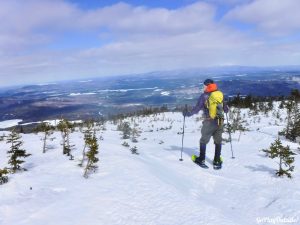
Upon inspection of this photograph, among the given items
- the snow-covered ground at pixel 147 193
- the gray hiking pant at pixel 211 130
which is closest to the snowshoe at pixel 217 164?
the snow-covered ground at pixel 147 193

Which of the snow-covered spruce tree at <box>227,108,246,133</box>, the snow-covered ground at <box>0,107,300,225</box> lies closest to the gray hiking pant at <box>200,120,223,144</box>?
the snow-covered ground at <box>0,107,300,225</box>

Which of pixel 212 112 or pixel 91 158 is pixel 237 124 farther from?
pixel 91 158

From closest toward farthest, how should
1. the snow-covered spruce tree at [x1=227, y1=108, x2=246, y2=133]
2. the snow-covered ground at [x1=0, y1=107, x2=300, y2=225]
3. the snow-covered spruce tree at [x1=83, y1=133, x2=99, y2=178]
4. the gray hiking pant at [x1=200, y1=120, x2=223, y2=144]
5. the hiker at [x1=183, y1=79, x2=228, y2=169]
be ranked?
the snow-covered ground at [x1=0, y1=107, x2=300, y2=225] < the snow-covered spruce tree at [x1=83, y1=133, x2=99, y2=178] < the hiker at [x1=183, y1=79, x2=228, y2=169] < the gray hiking pant at [x1=200, y1=120, x2=223, y2=144] < the snow-covered spruce tree at [x1=227, y1=108, x2=246, y2=133]

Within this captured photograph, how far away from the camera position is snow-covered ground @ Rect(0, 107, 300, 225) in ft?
15.5

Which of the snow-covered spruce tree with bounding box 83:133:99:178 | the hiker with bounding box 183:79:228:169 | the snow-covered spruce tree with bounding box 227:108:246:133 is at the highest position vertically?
the hiker with bounding box 183:79:228:169

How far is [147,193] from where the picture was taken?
566cm

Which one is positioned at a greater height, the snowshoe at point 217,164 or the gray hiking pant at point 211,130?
the gray hiking pant at point 211,130

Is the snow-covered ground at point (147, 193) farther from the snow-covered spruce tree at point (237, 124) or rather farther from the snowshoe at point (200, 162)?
the snow-covered spruce tree at point (237, 124)

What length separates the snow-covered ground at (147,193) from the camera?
4.73 meters

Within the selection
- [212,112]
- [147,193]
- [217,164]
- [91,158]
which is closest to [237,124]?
[217,164]

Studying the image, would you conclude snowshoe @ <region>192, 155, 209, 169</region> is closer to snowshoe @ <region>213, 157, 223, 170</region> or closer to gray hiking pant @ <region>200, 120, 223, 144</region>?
snowshoe @ <region>213, 157, 223, 170</region>

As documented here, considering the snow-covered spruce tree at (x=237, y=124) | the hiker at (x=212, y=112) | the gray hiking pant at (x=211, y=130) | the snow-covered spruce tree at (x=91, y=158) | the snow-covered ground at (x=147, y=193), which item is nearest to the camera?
the snow-covered ground at (x=147, y=193)

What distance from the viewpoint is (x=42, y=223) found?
14.5 feet

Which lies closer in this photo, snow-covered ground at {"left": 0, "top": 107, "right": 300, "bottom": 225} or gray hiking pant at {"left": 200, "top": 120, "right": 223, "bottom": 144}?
snow-covered ground at {"left": 0, "top": 107, "right": 300, "bottom": 225}
